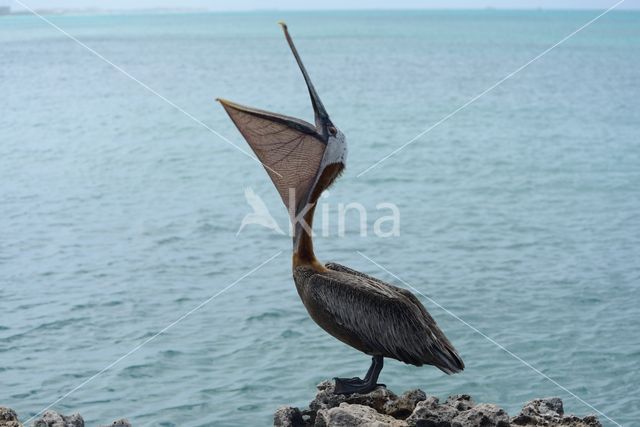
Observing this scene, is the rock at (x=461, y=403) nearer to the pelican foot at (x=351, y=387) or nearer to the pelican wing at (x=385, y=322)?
the pelican wing at (x=385, y=322)

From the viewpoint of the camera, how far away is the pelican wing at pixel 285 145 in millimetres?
4738

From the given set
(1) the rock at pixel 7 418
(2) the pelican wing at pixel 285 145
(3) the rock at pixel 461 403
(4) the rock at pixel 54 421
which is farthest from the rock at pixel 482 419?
(1) the rock at pixel 7 418

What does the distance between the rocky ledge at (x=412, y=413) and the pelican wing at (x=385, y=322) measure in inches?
7.7

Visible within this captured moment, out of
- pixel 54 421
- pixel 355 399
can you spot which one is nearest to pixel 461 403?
pixel 355 399

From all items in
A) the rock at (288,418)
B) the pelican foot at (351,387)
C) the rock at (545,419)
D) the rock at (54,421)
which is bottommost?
the rock at (54,421)

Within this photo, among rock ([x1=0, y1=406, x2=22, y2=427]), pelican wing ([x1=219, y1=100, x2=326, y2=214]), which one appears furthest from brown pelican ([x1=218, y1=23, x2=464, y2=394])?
rock ([x1=0, y1=406, x2=22, y2=427])

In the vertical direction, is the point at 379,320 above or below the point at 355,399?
above

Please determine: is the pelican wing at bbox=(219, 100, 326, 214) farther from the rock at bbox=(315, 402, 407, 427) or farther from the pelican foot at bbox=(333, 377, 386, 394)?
the rock at bbox=(315, 402, 407, 427)

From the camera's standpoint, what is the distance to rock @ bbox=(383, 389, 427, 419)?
177 inches

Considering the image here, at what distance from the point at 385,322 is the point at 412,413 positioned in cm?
46

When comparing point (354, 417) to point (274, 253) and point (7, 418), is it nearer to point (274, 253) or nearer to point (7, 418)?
point (7, 418)

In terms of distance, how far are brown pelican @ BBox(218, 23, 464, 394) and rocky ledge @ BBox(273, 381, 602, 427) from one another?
10 cm

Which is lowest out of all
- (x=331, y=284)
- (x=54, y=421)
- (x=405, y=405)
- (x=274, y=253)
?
(x=54, y=421)

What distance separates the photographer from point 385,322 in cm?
454
